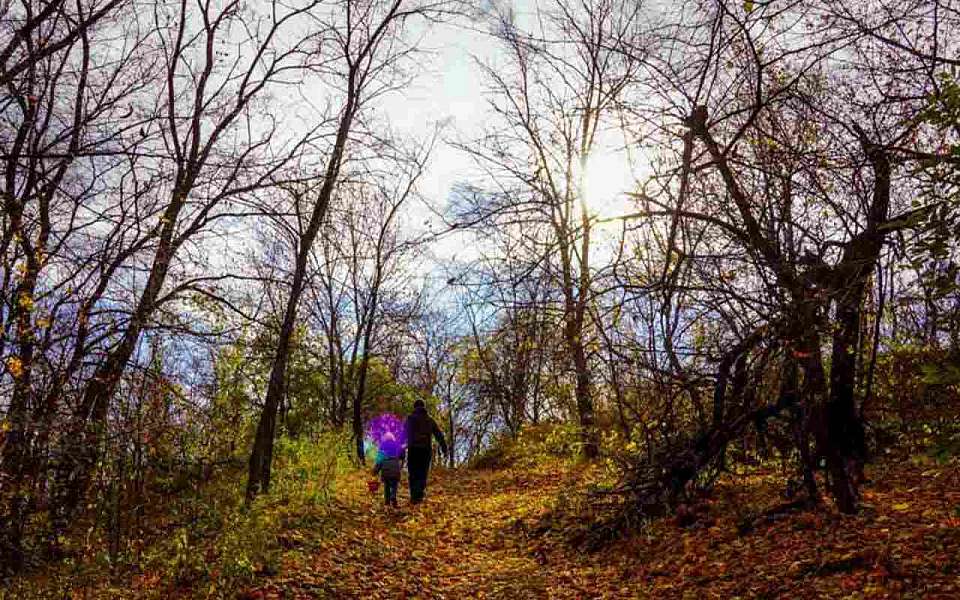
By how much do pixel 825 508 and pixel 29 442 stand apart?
27.5 feet

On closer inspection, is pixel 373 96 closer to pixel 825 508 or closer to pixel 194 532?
pixel 194 532

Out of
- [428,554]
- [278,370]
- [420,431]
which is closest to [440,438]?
[420,431]

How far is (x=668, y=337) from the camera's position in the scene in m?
5.95

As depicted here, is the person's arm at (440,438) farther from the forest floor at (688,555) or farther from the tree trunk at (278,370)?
the tree trunk at (278,370)

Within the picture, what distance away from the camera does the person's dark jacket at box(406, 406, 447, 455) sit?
11.5 m

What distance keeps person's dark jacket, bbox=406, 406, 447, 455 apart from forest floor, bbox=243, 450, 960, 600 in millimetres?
2059

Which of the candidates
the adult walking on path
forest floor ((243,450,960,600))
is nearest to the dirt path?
forest floor ((243,450,960,600))

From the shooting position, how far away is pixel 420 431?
11.6m

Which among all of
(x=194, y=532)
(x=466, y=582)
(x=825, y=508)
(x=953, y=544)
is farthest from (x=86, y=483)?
(x=953, y=544)

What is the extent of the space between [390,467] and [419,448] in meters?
0.92

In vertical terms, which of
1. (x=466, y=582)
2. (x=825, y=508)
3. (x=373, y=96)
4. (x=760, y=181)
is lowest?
(x=466, y=582)

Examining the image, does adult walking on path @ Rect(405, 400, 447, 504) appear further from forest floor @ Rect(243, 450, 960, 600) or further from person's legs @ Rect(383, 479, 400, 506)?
forest floor @ Rect(243, 450, 960, 600)

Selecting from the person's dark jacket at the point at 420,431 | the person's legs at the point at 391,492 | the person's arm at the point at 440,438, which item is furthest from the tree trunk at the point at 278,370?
the person's arm at the point at 440,438

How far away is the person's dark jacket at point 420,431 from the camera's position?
1148 centimetres
